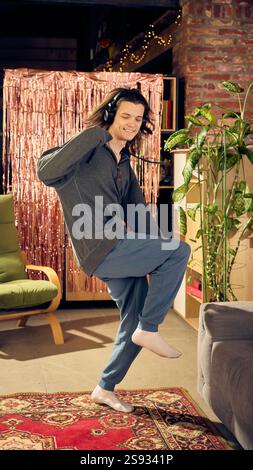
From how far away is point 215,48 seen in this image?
19.8 ft

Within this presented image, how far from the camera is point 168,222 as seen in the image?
6.40 m

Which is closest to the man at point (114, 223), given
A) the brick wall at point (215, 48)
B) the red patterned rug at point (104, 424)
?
the red patterned rug at point (104, 424)

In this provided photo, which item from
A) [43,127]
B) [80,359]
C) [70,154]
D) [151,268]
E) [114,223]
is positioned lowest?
[80,359]

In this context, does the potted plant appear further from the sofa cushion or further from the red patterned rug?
the sofa cushion

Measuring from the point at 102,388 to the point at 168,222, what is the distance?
3077mm

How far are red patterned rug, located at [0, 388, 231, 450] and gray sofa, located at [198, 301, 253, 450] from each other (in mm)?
152

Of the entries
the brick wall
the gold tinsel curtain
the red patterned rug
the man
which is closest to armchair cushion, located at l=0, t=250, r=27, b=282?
the gold tinsel curtain

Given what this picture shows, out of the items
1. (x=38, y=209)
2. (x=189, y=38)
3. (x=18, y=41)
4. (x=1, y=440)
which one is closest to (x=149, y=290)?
(x=1, y=440)

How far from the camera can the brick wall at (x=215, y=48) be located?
6.01 m

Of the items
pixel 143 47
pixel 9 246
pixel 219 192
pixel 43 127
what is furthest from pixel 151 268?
pixel 143 47

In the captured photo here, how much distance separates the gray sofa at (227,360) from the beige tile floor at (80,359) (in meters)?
0.19

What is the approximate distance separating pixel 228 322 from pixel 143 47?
569 centimetres

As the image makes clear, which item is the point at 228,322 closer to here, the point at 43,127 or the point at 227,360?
the point at 227,360
